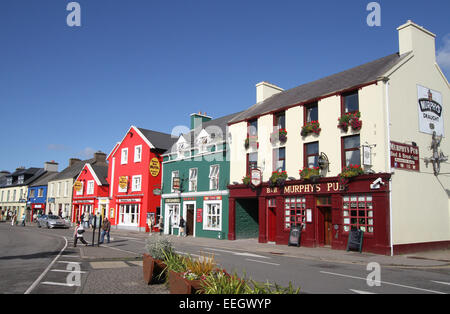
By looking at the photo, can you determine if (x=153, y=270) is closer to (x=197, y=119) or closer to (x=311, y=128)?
(x=311, y=128)

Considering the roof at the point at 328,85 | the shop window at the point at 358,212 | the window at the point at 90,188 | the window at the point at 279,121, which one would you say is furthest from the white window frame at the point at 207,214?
the window at the point at 90,188

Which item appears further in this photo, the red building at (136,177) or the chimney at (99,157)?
the chimney at (99,157)

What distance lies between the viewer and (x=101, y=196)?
4459 cm

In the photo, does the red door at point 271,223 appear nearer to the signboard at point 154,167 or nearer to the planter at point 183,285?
the signboard at point 154,167

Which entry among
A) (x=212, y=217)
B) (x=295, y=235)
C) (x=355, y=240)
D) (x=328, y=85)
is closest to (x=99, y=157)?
(x=212, y=217)

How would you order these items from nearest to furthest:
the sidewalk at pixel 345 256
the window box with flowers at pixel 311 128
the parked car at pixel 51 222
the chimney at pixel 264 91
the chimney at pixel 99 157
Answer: the sidewalk at pixel 345 256 → the window box with flowers at pixel 311 128 → the chimney at pixel 264 91 → the parked car at pixel 51 222 → the chimney at pixel 99 157

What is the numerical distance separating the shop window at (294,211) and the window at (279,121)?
480cm

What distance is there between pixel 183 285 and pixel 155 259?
8.76 ft

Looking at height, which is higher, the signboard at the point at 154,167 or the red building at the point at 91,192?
the signboard at the point at 154,167

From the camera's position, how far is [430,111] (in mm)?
21125

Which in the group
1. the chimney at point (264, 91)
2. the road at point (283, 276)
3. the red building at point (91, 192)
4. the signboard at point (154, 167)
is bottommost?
the road at point (283, 276)

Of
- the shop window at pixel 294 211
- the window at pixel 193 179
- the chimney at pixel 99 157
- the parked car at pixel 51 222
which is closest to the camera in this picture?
the shop window at pixel 294 211

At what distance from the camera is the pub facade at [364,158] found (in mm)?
18156
